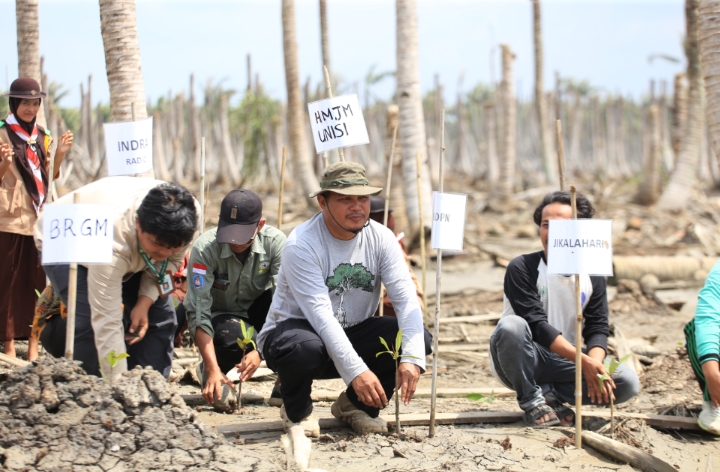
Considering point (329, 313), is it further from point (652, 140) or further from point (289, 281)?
point (652, 140)

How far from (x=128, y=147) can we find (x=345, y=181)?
2.27 metres

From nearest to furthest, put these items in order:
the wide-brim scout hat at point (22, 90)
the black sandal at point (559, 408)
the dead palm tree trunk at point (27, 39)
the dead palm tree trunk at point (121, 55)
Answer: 1. the black sandal at point (559, 408)
2. the wide-brim scout hat at point (22, 90)
3. the dead palm tree trunk at point (121, 55)
4. the dead palm tree trunk at point (27, 39)

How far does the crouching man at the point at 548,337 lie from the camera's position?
12.9 feet

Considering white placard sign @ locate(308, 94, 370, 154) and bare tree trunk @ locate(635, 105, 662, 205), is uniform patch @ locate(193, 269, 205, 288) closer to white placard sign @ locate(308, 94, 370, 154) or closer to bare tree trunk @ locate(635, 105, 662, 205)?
white placard sign @ locate(308, 94, 370, 154)

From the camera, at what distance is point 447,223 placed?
3863 millimetres

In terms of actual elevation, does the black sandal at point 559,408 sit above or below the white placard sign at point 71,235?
below

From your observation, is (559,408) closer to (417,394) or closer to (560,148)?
(417,394)

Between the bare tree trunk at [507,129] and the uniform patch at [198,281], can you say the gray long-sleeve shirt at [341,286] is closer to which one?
the uniform patch at [198,281]

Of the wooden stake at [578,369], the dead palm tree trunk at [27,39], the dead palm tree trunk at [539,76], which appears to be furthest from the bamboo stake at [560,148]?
the dead palm tree trunk at [539,76]

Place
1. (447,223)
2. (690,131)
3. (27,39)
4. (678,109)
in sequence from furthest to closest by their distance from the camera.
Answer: (678,109)
(690,131)
(27,39)
(447,223)

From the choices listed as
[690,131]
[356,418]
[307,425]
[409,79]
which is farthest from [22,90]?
[690,131]

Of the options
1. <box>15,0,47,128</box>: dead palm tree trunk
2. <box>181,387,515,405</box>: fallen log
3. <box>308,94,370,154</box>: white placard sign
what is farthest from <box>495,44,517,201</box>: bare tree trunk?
<box>181,387,515,405</box>: fallen log

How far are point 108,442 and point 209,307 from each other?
1289 millimetres

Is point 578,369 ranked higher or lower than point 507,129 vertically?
lower
